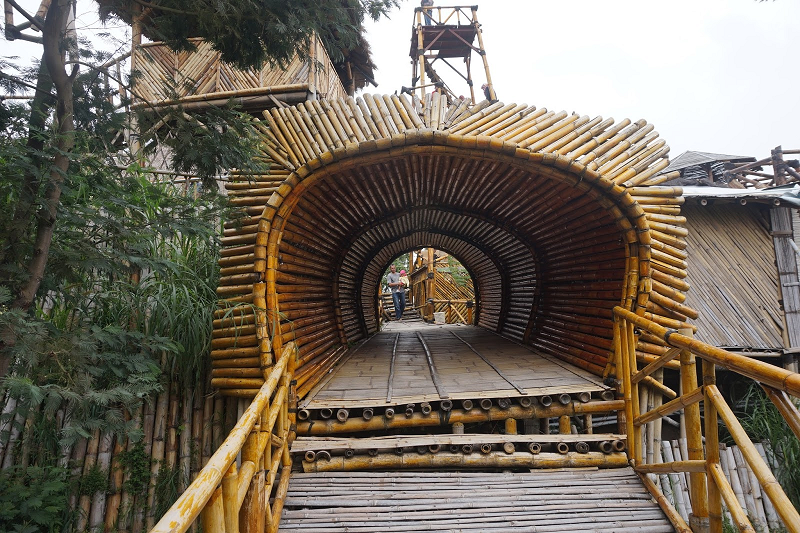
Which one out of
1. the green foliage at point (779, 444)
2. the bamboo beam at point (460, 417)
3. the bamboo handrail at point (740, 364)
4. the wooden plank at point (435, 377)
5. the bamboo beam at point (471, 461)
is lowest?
the green foliage at point (779, 444)

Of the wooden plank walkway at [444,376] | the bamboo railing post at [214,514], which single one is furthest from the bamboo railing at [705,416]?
the bamboo railing post at [214,514]

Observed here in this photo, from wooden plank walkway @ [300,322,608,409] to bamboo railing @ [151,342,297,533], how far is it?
1.21ft

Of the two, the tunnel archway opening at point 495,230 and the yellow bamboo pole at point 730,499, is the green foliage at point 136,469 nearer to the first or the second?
the tunnel archway opening at point 495,230

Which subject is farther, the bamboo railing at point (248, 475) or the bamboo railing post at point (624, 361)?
the bamboo railing post at point (624, 361)

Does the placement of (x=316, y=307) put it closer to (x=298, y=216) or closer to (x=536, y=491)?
(x=298, y=216)

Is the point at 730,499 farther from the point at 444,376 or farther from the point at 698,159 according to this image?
the point at 698,159

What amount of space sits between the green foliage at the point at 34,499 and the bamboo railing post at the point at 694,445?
13.4 feet

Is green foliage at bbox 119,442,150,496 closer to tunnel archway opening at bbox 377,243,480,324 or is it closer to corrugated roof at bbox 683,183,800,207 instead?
corrugated roof at bbox 683,183,800,207

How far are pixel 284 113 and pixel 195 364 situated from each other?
7.42 ft

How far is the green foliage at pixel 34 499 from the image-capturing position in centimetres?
278

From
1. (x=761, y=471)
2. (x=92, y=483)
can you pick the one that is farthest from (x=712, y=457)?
(x=92, y=483)

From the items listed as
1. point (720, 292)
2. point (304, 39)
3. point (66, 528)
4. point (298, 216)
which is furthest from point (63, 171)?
point (720, 292)

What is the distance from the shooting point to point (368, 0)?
2686 mm

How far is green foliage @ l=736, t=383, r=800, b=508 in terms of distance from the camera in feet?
13.7
